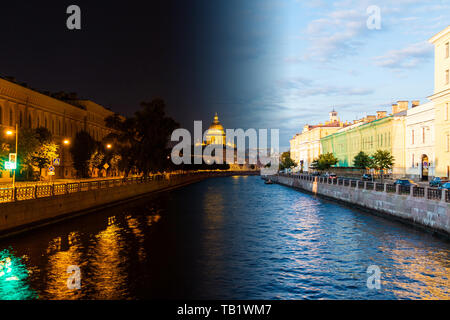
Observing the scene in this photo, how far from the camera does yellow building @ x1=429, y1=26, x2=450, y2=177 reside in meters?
49.7

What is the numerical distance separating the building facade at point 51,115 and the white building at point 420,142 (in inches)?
1759

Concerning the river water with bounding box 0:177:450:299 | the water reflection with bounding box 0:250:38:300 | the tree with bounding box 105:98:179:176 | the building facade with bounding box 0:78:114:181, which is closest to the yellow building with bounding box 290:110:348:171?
the building facade with bounding box 0:78:114:181

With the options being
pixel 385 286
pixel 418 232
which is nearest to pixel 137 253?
pixel 385 286

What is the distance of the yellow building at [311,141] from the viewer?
146m

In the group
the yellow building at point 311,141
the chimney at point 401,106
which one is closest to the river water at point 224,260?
the chimney at point 401,106

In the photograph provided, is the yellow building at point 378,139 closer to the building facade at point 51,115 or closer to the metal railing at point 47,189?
the metal railing at point 47,189

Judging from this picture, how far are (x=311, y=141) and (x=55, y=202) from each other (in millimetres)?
135672

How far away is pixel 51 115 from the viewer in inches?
2557

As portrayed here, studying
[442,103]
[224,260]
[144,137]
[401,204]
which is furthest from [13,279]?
[144,137]

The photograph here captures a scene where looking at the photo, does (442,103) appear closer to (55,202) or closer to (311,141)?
(55,202)

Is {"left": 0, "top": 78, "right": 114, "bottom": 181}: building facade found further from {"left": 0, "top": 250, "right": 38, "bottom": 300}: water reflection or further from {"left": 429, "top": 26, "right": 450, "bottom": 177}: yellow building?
{"left": 429, "top": 26, "right": 450, "bottom": 177}: yellow building

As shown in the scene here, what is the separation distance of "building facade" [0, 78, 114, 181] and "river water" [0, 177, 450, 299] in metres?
30.8

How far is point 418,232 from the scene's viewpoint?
24000mm
